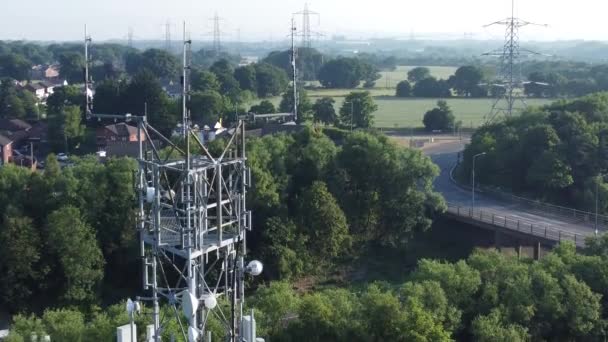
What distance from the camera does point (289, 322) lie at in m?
13.9

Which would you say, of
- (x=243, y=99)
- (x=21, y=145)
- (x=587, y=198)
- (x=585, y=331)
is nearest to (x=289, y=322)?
(x=585, y=331)

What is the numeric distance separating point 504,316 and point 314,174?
9301 mm

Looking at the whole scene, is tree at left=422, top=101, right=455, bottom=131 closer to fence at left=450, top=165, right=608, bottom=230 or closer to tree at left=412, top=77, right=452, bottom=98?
fence at left=450, top=165, right=608, bottom=230

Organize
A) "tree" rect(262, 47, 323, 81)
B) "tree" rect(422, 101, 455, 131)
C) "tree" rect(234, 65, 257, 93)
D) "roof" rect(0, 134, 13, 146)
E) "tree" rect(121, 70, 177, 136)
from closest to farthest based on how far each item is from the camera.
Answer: "roof" rect(0, 134, 13, 146) < "tree" rect(121, 70, 177, 136) < "tree" rect(422, 101, 455, 131) < "tree" rect(234, 65, 257, 93) < "tree" rect(262, 47, 323, 81)

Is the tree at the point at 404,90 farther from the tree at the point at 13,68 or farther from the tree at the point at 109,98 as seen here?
the tree at the point at 13,68

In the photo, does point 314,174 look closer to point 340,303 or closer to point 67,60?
point 340,303

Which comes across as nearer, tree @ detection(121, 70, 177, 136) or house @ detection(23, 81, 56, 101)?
tree @ detection(121, 70, 177, 136)

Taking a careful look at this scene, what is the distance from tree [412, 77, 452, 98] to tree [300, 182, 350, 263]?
4223cm

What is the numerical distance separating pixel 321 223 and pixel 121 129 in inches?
605

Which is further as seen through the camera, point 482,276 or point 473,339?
point 482,276

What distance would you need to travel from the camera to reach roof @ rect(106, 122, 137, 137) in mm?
33156

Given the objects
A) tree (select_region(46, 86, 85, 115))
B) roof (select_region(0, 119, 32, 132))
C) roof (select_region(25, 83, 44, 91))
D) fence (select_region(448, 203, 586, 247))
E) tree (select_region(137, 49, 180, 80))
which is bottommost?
fence (select_region(448, 203, 586, 247))

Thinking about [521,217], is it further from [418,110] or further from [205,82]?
[418,110]

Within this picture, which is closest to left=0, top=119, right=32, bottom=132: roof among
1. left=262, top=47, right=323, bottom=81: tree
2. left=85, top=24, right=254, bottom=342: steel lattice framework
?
left=85, top=24, right=254, bottom=342: steel lattice framework
